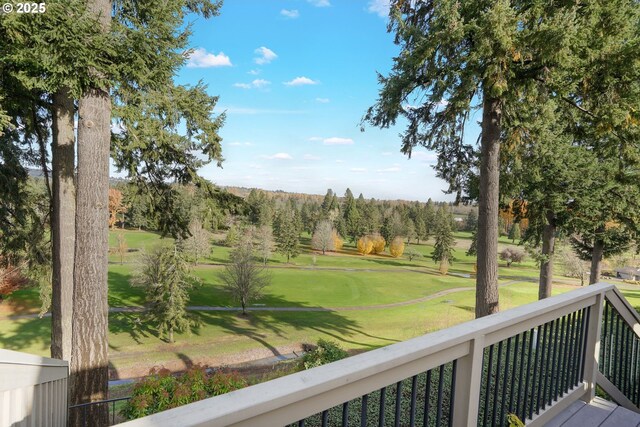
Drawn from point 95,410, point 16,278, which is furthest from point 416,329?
point 16,278

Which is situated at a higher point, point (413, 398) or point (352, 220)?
point (413, 398)

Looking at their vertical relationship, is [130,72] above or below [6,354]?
above

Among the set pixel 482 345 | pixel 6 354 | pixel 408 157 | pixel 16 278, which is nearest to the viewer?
pixel 482 345

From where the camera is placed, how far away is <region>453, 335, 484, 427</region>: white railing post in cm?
172

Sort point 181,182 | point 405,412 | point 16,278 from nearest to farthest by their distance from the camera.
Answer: point 405,412, point 181,182, point 16,278

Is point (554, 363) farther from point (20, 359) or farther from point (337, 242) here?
point (337, 242)

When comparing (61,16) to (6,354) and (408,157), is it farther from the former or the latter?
(408,157)

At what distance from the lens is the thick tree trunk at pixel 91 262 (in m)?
5.57

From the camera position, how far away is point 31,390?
3.56 meters

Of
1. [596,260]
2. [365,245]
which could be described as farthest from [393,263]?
[596,260]

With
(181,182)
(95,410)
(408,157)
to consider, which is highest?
(408,157)

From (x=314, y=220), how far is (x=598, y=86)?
66059mm

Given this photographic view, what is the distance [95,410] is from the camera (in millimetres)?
5473

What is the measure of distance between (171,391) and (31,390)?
311 cm
